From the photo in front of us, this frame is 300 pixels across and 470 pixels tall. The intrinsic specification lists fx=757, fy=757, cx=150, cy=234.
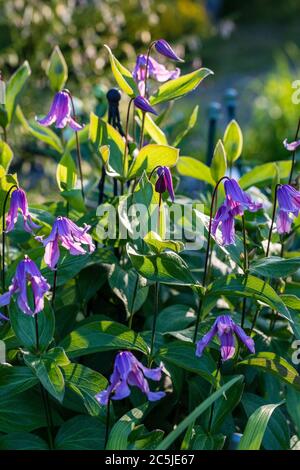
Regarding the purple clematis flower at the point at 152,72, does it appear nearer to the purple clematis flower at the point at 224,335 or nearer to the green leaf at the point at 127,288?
the green leaf at the point at 127,288

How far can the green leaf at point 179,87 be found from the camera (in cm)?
132

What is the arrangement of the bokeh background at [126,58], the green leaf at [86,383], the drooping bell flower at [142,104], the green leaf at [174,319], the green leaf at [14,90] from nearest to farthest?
the green leaf at [86,383]
the drooping bell flower at [142,104]
the green leaf at [174,319]
the green leaf at [14,90]
the bokeh background at [126,58]

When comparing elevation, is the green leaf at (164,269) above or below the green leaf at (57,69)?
below

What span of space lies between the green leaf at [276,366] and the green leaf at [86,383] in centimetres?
25

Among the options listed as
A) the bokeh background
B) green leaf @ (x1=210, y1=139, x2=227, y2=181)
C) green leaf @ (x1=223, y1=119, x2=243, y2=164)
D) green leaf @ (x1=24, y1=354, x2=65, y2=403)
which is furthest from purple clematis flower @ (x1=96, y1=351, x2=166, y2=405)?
the bokeh background

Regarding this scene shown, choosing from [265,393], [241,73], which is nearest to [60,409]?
[265,393]

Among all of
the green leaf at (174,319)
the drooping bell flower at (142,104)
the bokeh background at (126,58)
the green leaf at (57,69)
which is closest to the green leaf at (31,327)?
the green leaf at (174,319)

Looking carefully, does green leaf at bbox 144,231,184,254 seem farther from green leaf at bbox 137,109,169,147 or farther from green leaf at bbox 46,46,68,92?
green leaf at bbox 46,46,68,92

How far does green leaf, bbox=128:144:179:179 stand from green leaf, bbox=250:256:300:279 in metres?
0.23

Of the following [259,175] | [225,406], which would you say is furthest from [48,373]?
[259,175]

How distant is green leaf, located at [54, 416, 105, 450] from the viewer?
4.11ft

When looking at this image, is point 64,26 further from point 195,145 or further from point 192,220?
point 192,220

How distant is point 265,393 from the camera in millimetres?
1398

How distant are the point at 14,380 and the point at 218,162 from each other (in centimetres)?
55
